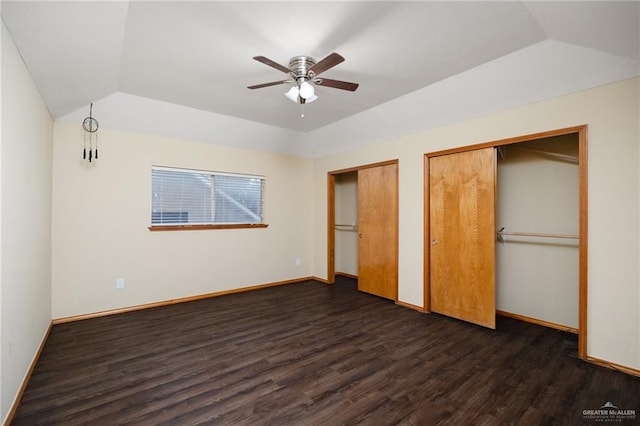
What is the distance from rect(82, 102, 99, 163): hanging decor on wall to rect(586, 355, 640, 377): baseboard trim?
5.37 metres

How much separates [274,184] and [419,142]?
252 centimetres

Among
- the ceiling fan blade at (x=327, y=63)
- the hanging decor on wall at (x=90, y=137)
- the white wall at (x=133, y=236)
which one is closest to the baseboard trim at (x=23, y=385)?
the white wall at (x=133, y=236)

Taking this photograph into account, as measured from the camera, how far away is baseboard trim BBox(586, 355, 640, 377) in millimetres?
2201

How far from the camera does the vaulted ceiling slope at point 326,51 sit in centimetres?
179

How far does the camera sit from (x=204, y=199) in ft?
14.2

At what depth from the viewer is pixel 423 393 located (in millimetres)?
1997

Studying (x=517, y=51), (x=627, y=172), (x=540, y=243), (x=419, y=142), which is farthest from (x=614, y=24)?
(x=540, y=243)

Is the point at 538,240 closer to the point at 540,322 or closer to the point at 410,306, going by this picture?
the point at 540,322

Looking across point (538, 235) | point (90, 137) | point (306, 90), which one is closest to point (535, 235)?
point (538, 235)

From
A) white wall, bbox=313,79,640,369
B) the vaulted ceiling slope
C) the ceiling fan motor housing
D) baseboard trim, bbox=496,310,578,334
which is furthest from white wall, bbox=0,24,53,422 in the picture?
baseboard trim, bbox=496,310,578,334

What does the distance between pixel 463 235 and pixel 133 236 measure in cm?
415

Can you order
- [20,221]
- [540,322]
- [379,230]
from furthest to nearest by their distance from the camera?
[379,230] < [540,322] < [20,221]

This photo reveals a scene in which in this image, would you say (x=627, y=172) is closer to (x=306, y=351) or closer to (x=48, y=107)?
(x=306, y=351)

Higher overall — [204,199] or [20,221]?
[204,199]
